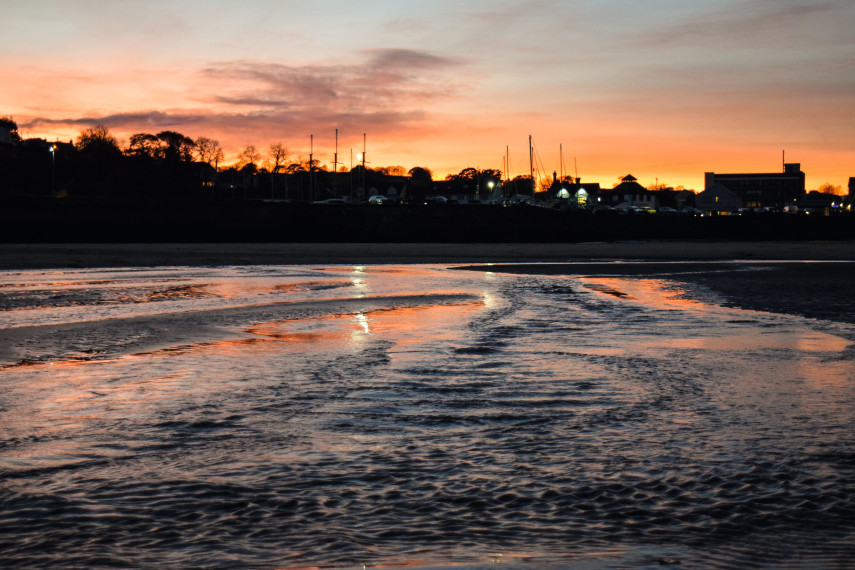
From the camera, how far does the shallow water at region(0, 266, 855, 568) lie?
A: 4527mm

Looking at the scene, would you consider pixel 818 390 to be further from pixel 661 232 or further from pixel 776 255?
pixel 661 232

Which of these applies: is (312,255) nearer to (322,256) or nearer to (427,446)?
(322,256)

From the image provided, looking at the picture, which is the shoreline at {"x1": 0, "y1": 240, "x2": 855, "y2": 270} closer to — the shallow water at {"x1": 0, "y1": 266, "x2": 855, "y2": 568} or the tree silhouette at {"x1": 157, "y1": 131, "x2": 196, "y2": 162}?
the shallow water at {"x1": 0, "y1": 266, "x2": 855, "y2": 568}

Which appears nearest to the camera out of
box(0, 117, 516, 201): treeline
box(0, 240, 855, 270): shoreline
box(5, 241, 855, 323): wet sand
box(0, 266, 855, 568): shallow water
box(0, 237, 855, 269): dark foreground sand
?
box(0, 266, 855, 568): shallow water

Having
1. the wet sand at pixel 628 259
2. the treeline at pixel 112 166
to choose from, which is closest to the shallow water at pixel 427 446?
the wet sand at pixel 628 259

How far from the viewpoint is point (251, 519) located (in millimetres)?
4859

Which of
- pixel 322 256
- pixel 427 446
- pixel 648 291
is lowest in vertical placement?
pixel 427 446

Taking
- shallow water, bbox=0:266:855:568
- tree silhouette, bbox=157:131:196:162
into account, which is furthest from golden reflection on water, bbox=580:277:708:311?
tree silhouette, bbox=157:131:196:162

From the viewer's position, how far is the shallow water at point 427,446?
4527 millimetres

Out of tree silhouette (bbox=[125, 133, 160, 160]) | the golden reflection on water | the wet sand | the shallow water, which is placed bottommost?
the shallow water

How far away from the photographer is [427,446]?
21.4 ft

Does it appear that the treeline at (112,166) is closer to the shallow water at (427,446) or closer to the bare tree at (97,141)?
the bare tree at (97,141)

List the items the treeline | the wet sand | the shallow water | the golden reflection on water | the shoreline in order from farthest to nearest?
the treeline, the shoreline, the wet sand, the golden reflection on water, the shallow water

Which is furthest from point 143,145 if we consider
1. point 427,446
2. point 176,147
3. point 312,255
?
point 427,446
